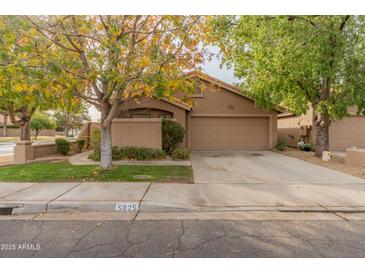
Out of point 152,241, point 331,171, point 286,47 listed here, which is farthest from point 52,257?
point 286,47

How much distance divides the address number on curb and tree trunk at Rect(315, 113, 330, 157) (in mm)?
11448

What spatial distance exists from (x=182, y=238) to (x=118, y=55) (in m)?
5.31

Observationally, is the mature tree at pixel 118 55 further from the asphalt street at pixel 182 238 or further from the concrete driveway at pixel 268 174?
the asphalt street at pixel 182 238

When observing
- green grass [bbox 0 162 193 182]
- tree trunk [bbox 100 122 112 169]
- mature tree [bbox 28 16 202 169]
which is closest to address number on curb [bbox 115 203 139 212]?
green grass [bbox 0 162 193 182]

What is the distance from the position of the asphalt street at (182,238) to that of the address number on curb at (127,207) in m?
0.64

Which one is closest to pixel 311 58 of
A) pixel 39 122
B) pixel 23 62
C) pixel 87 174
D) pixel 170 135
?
pixel 170 135

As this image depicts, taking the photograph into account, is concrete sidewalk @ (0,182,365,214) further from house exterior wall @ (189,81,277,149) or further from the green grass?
house exterior wall @ (189,81,277,149)

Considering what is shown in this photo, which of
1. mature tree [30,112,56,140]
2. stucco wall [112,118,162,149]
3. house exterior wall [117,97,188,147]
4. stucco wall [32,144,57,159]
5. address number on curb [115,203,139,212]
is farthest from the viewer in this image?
mature tree [30,112,56,140]

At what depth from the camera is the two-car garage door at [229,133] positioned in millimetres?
17453

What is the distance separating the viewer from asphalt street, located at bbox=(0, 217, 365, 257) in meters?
3.66

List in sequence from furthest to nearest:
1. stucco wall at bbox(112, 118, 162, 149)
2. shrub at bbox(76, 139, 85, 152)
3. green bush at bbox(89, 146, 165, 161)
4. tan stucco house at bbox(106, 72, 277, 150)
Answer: tan stucco house at bbox(106, 72, 277, 150) < shrub at bbox(76, 139, 85, 152) < stucco wall at bbox(112, 118, 162, 149) < green bush at bbox(89, 146, 165, 161)

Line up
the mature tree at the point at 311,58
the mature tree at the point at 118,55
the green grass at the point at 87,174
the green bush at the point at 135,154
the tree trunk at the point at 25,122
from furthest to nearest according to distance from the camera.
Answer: the tree trunk at the point at 25,122, the green bush at the point at 135,154, the mature tree at the point at 311,58, the green grass at the point at 87,174, the mature tree at the point at 118,55

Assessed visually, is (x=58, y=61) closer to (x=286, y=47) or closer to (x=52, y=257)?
(x=52, y=257)

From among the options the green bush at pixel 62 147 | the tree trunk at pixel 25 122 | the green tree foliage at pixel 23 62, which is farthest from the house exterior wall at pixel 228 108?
the green tree foliage at pixel 23 62
